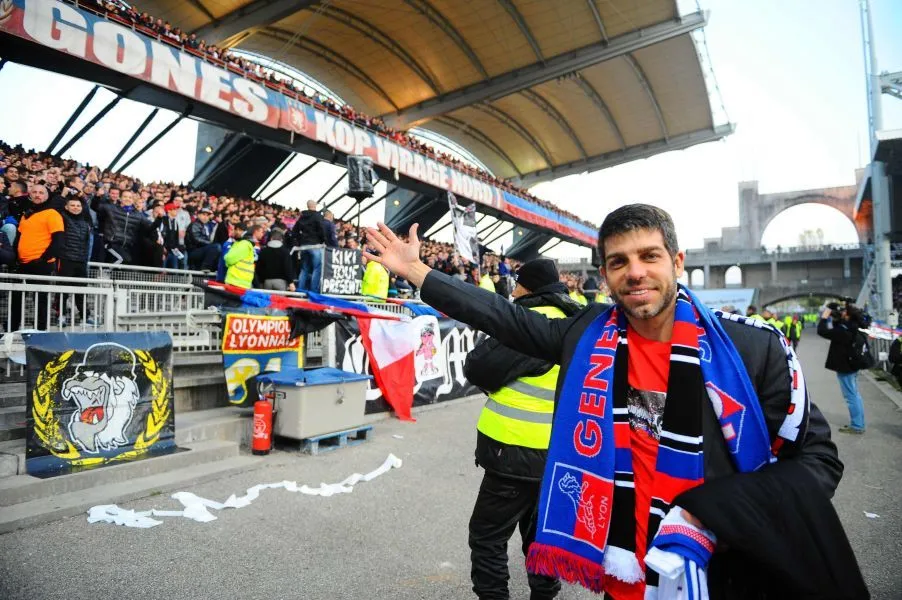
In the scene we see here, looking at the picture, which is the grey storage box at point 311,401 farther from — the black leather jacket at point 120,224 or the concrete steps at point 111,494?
the black leather jacket at point 120,224

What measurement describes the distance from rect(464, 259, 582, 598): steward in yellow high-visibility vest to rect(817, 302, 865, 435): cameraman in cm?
704

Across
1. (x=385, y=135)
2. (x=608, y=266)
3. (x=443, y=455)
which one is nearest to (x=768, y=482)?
(x=608, y=266)

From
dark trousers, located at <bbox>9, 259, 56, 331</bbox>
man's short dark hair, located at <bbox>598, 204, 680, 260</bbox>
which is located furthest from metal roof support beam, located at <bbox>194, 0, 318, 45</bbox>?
man's short dark hair, located at <bbox>598, 204, 680, 260</bbox>

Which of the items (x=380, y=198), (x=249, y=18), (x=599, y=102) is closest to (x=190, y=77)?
(x=249, y=18)

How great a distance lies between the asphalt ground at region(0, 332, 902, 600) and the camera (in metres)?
3.14

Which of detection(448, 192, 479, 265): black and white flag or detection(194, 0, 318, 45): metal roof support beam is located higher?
detection(194, 0, 318, 45): metal roof support beam

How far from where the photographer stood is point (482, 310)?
6.22ft

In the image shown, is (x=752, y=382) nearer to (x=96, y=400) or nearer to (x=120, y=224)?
(x=96, y=400)

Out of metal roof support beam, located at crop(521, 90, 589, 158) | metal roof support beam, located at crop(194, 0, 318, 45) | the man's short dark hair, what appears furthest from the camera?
metal roof support beam, located at crop(521, 90, 589, 158)

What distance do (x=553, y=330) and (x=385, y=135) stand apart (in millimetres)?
18692

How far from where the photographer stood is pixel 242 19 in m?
19.5

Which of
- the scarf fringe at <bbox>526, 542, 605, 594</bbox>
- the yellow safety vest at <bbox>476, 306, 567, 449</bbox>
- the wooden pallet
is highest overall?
the yellow safety vest at <bbox>476, 306, 567, 449</bbox>

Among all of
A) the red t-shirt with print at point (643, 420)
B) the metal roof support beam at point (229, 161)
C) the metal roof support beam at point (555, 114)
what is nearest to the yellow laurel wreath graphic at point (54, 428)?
the red t-shirt with print at point (643, 420)

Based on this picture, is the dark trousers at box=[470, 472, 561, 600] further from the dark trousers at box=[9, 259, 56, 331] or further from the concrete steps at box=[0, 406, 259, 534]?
the dark trousers at box=[9, 259, 56, 331]
